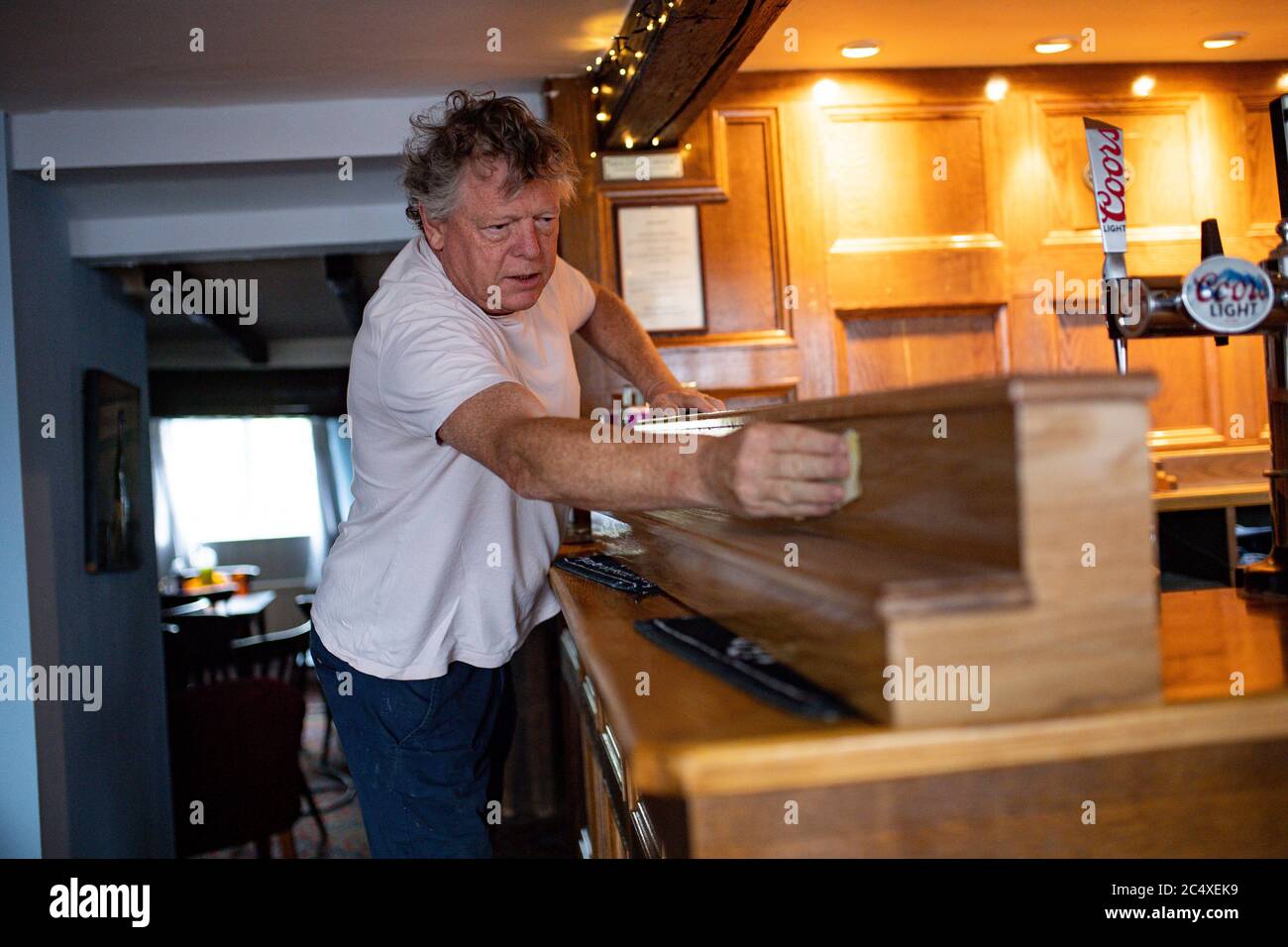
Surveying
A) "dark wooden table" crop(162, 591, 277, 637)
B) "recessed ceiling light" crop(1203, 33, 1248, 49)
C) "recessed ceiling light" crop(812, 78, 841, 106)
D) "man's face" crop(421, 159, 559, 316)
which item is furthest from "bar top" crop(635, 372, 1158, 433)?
"dark wooden table" crop(162, 591, 277, 637)

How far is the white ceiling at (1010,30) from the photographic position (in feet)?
10.5

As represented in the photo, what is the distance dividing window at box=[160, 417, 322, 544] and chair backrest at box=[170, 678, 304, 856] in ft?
25.9

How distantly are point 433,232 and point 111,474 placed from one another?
317cm

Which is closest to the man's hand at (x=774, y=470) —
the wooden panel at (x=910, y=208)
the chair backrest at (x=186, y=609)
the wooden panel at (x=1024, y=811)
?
the wooden panel at (x=1024, y=811)

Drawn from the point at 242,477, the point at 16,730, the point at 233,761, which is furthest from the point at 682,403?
the point at 242,477

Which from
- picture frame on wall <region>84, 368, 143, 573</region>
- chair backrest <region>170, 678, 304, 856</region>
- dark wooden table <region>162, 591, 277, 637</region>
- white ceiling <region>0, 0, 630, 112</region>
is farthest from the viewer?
dark wooden table <region>162, 591, 277, 637</region>

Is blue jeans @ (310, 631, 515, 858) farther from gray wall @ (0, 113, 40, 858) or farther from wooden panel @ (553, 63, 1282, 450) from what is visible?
gray wall @ (0, 113, 40, 858)

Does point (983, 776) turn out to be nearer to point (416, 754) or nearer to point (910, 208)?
point (416, 754)

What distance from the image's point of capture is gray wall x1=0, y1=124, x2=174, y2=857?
12.0 feet

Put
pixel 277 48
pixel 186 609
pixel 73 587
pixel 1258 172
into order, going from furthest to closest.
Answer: pixel 186 609 < pixel 73 587 < pixel 1258 172 < pixel 277 48

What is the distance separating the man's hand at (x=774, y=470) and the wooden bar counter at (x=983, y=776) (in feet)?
0.64

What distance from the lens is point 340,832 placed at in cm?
497

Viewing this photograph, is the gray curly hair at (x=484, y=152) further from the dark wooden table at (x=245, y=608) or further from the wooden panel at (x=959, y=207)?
the dark wooden table at (x=245, y=608)
